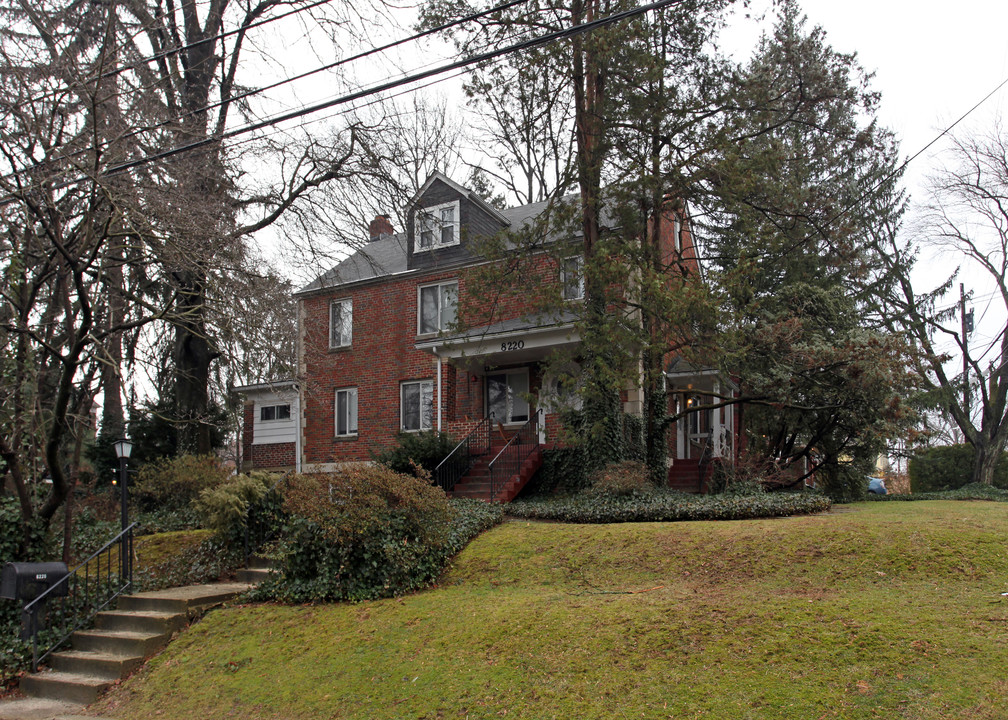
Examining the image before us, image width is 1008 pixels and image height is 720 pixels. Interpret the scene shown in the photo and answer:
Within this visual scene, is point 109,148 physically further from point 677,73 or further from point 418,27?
point 677,73

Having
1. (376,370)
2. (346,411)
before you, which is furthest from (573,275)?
(346,411)

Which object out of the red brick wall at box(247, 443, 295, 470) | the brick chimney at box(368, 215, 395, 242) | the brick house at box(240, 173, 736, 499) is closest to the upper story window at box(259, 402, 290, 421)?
the brick house at box(240, 173, 736, 499)

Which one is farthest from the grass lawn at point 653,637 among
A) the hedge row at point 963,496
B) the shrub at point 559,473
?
the hedge row at point 963,496

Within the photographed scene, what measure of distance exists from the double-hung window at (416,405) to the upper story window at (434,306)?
4.99ft

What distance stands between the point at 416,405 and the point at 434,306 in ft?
9.35

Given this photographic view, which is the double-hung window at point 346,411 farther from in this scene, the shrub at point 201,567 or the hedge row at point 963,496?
the hedge row at point 963,496

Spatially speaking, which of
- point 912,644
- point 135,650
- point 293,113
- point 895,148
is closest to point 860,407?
point 912,644

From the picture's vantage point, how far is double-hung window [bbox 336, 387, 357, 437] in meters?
22.8

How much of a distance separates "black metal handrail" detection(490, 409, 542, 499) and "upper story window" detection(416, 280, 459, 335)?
13.2 ft

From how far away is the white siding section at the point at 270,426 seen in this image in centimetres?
2447

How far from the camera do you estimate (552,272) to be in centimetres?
1908

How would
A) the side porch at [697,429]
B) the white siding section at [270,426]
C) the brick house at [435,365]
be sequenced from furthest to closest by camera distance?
the white siding section at [270,426] → the side porch at [697,429] → the brick house at [435,365]

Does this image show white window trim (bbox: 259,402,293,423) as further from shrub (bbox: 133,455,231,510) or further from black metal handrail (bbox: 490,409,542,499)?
black metal handrail (bbox: 490,409,542,499)

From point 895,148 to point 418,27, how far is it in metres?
21.4
